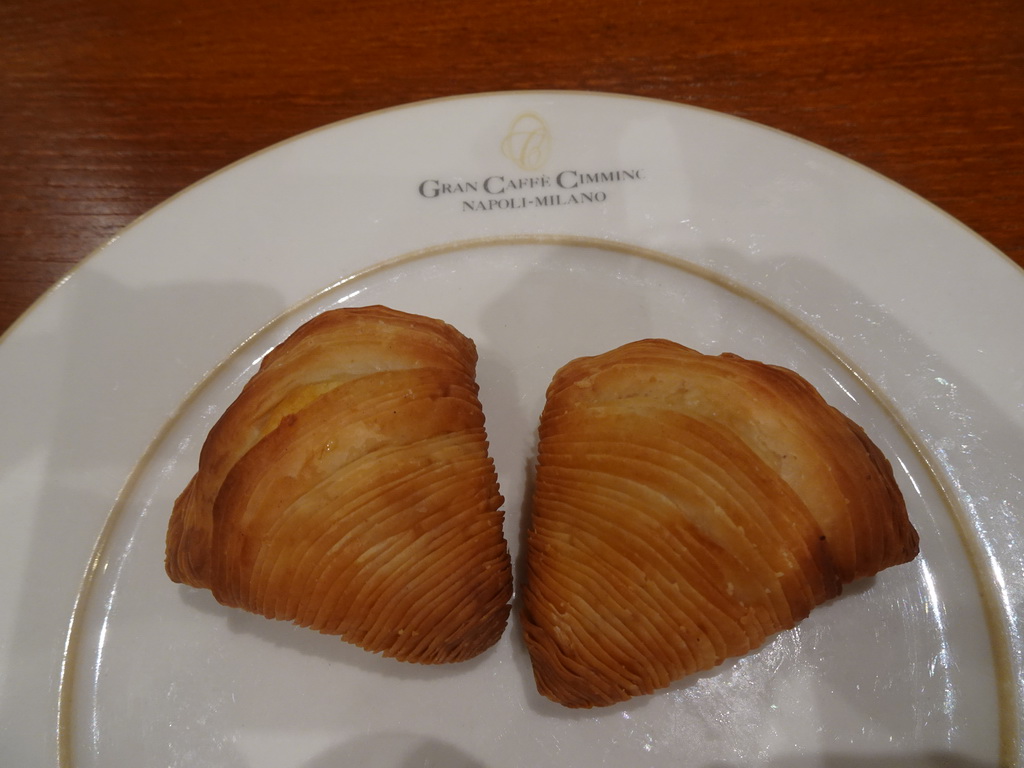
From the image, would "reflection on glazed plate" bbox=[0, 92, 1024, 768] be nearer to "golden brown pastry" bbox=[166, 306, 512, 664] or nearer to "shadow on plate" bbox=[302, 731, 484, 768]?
"shadow on plate" bbox=[302, 731, 484, 768]

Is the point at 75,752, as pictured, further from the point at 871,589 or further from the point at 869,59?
the point at 869,59

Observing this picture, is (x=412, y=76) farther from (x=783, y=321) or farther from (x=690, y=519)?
(x=690, y=519)

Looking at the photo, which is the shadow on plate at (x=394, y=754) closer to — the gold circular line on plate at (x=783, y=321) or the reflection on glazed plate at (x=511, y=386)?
the reflection on glazed plate at (x=511, y=386)

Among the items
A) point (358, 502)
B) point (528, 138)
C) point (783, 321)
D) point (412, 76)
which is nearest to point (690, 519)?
point (358, 502)

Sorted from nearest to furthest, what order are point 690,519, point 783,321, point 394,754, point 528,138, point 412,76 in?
point 690,519, point 394,754, point 783,321, point 528,138, point 412,76

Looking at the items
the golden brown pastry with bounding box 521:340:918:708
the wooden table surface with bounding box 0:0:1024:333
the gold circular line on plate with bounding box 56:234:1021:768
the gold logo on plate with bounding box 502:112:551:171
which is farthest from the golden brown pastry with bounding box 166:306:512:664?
the wooden table surface with bounding box 0:0:1024:333

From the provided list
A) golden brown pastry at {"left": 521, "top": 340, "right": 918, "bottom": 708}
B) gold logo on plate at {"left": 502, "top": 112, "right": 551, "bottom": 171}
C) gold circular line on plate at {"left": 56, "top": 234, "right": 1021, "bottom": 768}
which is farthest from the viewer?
gold logo on plate at {"left": 502, "top": 112, "right": 551, "bottom": 171}
